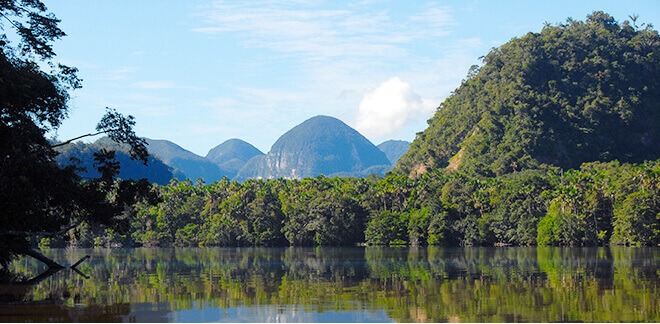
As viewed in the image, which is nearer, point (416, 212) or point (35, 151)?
point (35, 151)

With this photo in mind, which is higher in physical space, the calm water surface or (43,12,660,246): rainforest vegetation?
(43,12,660,246): rainforest vegetation

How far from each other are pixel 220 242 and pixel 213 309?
115 metres

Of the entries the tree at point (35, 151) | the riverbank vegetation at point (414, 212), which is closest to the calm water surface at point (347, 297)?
the tree at point (35, 151)

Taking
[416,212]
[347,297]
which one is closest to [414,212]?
[416,212]

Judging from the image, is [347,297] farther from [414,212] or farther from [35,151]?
[414,212]

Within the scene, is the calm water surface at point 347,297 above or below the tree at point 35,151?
below

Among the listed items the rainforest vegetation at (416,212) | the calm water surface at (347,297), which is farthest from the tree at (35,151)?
the rainforest vegetation at (416,212)

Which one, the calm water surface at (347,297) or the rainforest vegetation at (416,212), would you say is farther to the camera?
the rainforest vegetation at (416,212)

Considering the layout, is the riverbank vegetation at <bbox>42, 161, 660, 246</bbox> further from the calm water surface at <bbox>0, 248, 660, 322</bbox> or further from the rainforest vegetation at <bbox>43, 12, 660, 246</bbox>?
the calm water surface at <bbox>0, 248, 660, 322</bbox>

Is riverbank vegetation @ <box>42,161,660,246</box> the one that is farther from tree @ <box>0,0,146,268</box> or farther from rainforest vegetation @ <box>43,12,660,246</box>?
tree @ <box>0,0,146,268</box>

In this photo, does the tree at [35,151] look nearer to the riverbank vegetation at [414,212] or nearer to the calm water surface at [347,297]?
the calm water surface at [347,297]

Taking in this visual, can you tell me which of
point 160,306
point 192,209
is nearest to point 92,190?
point 160,306

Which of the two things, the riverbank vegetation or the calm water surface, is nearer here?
the calm water surface

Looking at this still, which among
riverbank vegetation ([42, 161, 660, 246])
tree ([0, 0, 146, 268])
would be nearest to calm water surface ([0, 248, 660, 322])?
tree ([0, 0, 146, 268])
